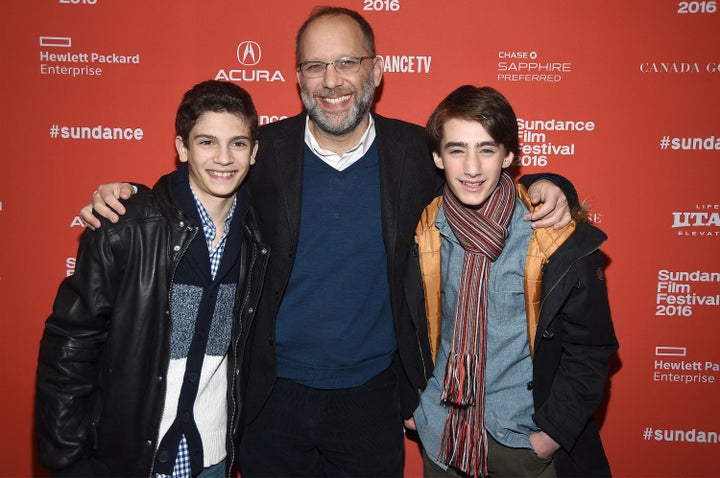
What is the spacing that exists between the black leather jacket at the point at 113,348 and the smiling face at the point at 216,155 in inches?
5.5

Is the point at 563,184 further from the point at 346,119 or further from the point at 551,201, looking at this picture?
the point at 346,119

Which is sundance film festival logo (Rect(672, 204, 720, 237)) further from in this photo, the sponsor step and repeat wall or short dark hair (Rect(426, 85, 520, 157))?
short dark hair (Rect(426, 85, 520, 157))

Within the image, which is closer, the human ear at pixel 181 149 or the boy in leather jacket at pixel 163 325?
the boy in leather jacket at pixel 163 325

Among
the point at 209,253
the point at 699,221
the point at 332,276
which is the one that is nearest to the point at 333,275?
the point at 332,276

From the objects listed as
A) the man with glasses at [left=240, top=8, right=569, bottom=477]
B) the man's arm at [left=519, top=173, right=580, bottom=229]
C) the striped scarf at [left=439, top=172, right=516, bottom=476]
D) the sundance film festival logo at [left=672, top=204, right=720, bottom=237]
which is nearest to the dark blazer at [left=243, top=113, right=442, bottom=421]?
the man with glasses at [left=240, top=8, right=569, bottom=477]

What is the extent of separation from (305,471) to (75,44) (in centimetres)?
232

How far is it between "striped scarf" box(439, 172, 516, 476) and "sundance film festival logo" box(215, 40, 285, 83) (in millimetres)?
1269

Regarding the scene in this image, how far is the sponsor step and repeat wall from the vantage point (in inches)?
111

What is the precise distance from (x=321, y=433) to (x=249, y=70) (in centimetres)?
177

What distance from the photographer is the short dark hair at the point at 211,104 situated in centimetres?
201

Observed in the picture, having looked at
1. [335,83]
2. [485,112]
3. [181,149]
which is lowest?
[181,149]

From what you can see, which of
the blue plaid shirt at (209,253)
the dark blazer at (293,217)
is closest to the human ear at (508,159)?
the dark blazer at (293,217)

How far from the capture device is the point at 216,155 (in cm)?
199

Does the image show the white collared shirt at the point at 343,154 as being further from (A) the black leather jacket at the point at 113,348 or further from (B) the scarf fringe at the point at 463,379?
(B) the scarf fringe at the point at 463,379
